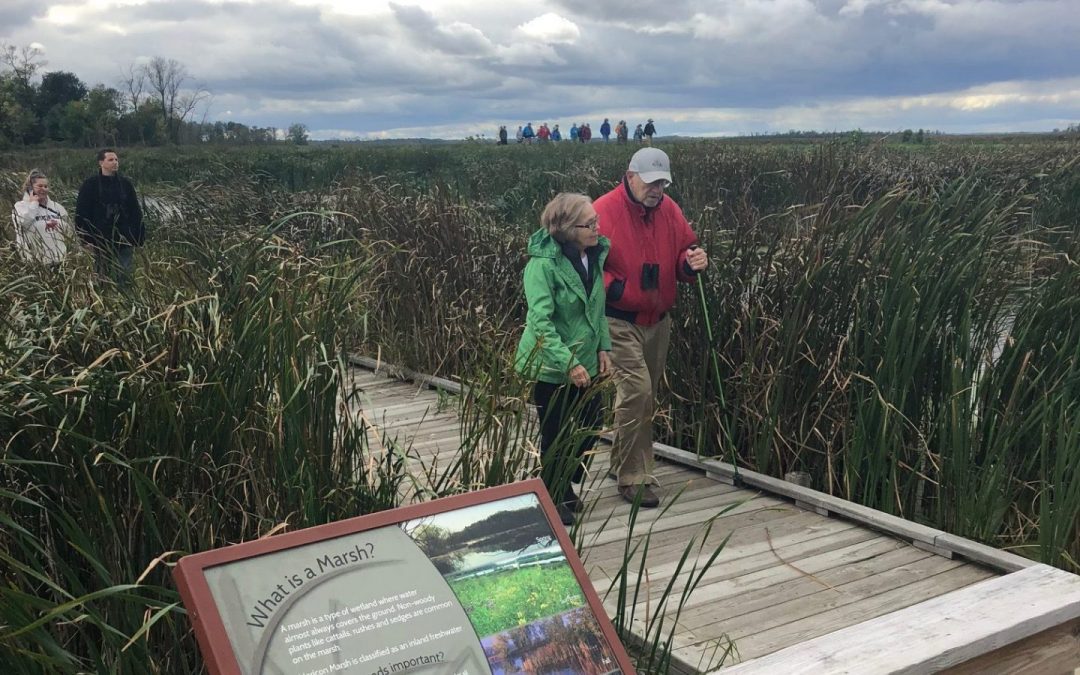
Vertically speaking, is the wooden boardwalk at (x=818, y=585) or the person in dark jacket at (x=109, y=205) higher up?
the person in dark jacket at (x=109, y=205)

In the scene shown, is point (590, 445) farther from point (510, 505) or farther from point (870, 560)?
point (510, 505)

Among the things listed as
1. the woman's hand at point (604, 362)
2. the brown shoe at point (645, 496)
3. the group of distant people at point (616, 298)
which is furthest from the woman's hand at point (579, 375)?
the brown shoe at point (645, 496)

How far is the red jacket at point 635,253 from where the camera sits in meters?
4.40

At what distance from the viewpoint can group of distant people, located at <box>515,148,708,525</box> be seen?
161 inches

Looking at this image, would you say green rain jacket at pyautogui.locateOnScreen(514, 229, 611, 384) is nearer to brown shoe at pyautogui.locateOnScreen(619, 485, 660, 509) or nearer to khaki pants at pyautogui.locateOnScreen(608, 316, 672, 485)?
khaki pants at pyautogui.locateOnScreen(608, 316, 672, 485)

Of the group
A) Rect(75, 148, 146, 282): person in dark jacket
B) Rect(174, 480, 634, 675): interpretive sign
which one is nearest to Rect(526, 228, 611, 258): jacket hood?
Rect(174, 480, 634, 675): interpretive sign

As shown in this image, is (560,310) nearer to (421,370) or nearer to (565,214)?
(565,214)

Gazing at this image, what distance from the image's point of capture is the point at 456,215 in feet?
24.0

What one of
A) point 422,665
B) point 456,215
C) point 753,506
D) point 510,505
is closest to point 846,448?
point 753,506

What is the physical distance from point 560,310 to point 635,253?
48cm

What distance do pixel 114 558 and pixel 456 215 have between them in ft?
17.0

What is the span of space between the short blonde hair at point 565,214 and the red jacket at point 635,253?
337 mm

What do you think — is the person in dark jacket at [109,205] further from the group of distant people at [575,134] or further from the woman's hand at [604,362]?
the group of distant people at [575,134]

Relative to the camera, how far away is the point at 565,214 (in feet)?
13.4
